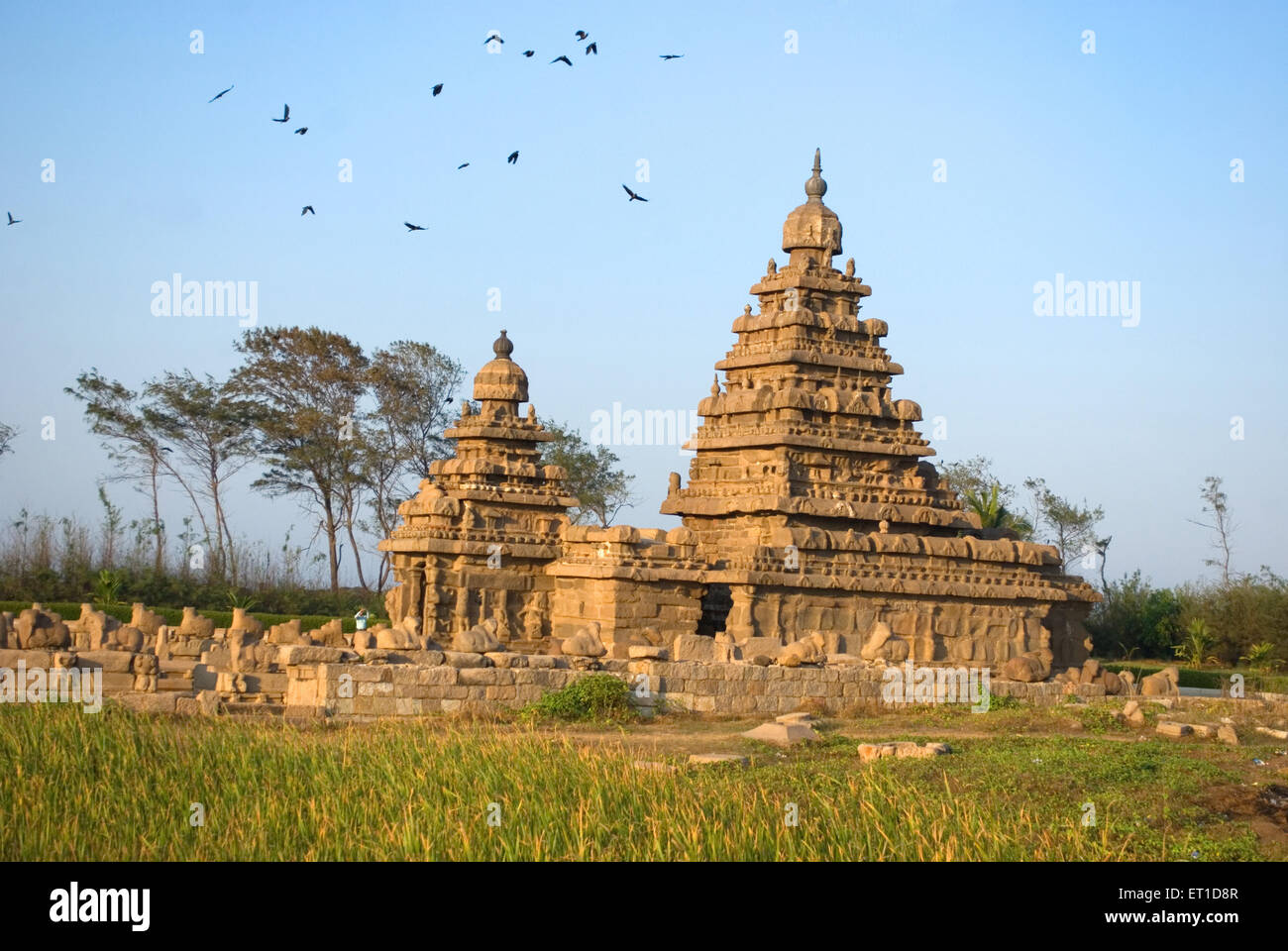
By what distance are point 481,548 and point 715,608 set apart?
423 cm

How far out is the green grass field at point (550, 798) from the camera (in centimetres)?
1137

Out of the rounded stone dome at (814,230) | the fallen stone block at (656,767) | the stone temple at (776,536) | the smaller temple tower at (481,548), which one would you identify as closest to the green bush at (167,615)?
the smaller temple tower at (481,548)

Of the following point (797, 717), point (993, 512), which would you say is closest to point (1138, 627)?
point (993, 512)

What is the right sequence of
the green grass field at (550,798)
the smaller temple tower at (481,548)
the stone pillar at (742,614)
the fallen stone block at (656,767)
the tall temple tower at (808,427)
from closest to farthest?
the green grass field at (550,798)
the fallen stone block at (656,767)
the stone pillar at (742,614)
the tall temple tower at (808,427)
the smaller temple tower at (481,548)

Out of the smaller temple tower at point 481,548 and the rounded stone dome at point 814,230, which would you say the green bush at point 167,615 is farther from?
the rounded stone dome at point 814,230

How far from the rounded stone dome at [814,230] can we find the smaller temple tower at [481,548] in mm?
6214

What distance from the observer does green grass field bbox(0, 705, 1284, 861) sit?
448 inches

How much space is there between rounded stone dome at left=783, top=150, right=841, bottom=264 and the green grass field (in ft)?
56.9

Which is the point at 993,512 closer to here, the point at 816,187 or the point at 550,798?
the point at 816,187

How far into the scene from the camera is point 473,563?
98.7ft

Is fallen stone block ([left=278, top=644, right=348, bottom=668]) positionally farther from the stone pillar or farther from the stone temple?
the stone pillar

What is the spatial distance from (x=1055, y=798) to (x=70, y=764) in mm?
7754

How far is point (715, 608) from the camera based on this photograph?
96.4 feet
